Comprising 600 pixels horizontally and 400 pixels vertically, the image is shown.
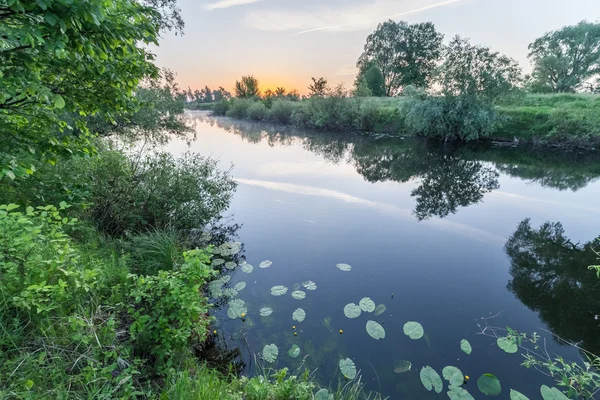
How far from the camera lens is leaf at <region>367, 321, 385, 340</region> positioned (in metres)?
4.49

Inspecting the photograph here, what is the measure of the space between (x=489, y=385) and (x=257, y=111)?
1993 inches

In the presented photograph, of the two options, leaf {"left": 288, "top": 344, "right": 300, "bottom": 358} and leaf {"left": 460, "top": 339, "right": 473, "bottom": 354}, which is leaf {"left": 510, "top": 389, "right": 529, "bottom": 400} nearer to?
leaf {"left": 460, "top": 339, "right": 473, "bottom": 354}

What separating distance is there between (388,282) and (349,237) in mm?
2208

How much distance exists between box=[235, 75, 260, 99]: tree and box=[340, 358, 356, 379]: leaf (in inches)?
2689

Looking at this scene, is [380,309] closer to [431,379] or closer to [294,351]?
[431,379]

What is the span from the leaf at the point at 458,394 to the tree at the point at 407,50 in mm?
57089

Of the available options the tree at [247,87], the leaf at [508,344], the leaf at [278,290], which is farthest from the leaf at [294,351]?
the tree at [247,87]

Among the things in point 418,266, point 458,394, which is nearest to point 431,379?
point 458,394

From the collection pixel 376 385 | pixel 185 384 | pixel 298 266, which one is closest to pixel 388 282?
pixel 298 266

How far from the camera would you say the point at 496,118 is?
21609mm

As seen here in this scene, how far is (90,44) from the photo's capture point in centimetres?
218

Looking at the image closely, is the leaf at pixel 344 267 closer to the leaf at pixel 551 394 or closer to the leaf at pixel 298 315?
the leaf at pixel 298 315

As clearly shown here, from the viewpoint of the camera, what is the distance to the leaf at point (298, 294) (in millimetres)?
5426

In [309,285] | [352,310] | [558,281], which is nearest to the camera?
[352,310]
